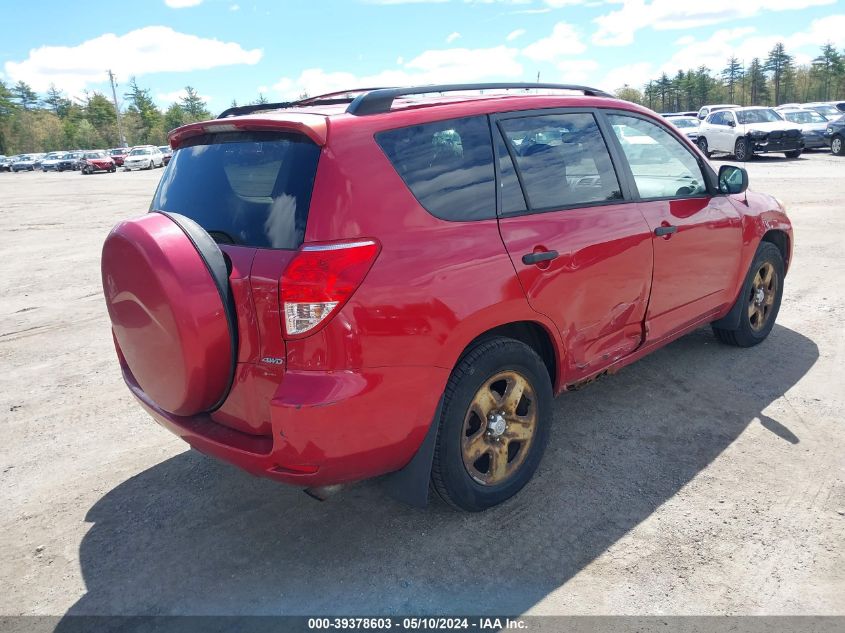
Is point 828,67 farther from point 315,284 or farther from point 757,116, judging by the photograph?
point 315,284

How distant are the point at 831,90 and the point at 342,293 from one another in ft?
335

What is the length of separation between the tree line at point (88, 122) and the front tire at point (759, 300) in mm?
90531

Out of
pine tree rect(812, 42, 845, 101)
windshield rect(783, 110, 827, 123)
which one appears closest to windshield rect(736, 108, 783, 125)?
windshield rect(783, 110, 827, 123)

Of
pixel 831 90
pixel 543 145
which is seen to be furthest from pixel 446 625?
pixel 831 90

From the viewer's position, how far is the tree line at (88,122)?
91.2 meters

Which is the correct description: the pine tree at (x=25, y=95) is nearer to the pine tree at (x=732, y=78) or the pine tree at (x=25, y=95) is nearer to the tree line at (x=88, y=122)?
the tree line at (x=88, y=122)

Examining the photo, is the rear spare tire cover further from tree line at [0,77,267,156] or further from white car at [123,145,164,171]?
tree line at [0,77,267,156]

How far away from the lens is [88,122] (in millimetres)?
95875

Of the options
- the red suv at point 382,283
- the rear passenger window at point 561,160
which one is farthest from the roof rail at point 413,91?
the rear passenger window at point 561,160

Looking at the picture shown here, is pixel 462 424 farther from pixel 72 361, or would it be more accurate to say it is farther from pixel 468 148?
pixel 72 361

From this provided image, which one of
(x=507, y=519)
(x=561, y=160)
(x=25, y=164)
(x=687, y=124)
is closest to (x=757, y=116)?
(x=687, y=124)

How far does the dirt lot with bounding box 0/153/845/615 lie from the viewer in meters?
2.63

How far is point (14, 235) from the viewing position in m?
13.4

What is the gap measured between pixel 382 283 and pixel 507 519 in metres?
1.34
